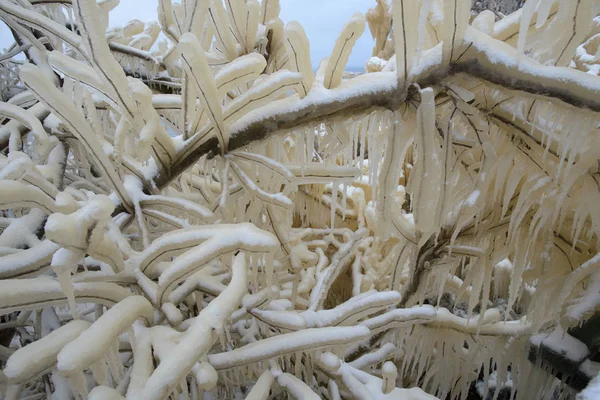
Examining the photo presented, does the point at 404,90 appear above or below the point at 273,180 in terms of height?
above

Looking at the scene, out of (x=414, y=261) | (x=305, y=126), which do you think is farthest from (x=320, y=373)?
(x=305, y=126)

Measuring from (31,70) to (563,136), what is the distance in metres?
1.47

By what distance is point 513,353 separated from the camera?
227cm

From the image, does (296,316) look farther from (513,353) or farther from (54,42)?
(54,42)

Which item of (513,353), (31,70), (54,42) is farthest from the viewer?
(513,353)

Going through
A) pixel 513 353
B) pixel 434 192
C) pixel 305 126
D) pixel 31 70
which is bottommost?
pixel 513 353

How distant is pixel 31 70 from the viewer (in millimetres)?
895

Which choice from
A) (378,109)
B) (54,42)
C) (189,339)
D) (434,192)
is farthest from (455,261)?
(54,42)

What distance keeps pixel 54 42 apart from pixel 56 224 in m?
1.69

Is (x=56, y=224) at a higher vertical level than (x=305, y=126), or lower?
lower

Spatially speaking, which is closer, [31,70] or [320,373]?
[31,70]

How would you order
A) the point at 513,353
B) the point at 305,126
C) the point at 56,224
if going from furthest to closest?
the point at 513,353, the point at 305,126, the point at 56,224

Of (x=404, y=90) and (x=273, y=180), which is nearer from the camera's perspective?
(x=404, y=90)

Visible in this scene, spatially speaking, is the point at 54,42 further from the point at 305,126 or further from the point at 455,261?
the point at 455,261
